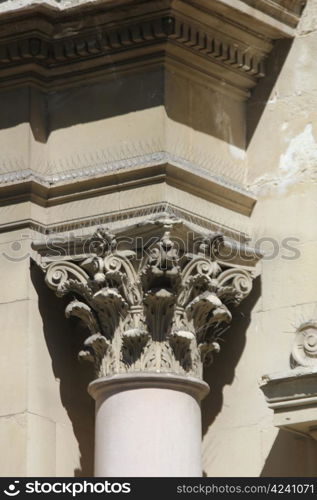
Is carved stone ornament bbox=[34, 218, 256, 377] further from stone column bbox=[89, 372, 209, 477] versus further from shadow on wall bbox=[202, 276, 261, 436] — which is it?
shadow on wall bbox=[202, 276, 261, 436]

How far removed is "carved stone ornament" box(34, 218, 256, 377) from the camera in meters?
15.9

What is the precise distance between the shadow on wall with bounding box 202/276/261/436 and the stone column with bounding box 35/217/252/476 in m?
0.33

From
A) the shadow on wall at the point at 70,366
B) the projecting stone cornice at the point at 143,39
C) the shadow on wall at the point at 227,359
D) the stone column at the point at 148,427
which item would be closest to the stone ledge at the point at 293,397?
the stone column at the point at 148,427

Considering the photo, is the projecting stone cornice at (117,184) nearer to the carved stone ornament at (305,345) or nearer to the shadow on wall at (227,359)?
the shadow on wall at (227,359)

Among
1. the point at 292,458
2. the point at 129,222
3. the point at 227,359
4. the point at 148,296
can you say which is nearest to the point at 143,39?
the point at 129,222

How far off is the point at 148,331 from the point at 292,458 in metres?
1.42

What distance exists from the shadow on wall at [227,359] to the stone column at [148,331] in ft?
1.07

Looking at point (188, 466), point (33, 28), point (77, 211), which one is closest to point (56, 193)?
point (77, 211)

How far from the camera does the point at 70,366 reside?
54.7ft

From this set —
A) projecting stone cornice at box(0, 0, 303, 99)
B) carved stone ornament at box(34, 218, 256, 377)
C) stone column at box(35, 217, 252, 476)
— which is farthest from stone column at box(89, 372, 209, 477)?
projecting stone cornice at box(0, 0, 303, 99)

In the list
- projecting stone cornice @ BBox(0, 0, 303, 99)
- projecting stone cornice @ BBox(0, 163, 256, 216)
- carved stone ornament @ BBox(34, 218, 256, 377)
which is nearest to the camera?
carved stone ornament @ BBox(34, 218, 256, 377)

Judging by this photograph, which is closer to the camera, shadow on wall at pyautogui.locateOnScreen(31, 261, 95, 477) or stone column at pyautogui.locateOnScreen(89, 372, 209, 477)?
A: stone column at pyautogui.locateOnScreen(89, 372, 209, 477)

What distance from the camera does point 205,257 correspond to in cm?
1617

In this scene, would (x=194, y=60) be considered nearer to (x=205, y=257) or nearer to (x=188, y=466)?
(x=205, y=257)
